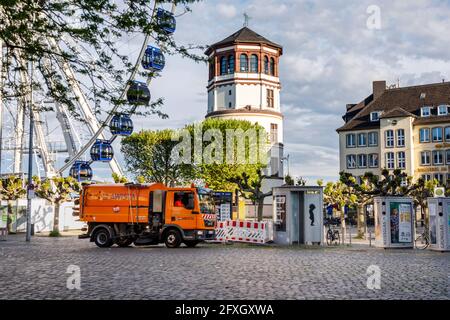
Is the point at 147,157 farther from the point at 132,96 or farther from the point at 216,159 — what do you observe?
the point at 132,96

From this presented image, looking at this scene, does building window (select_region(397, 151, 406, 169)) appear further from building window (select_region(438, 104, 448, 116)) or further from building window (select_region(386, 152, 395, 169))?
building window (select_region(438, 104, 448, 116))

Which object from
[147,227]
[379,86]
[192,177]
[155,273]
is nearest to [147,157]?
[192,177]

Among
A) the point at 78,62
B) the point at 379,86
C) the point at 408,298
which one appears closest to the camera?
the point at 408,298

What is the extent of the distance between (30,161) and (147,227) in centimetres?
1050

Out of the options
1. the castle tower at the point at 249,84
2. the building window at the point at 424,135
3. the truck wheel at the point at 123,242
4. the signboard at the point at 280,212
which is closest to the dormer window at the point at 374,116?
the building window at the point at 424,135

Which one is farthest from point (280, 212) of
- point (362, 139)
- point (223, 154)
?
point (362, 139)

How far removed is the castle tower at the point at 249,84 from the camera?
79500mm

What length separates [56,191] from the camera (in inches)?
1770

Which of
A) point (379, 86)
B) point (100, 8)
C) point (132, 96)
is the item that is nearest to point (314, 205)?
point (132, 96)
